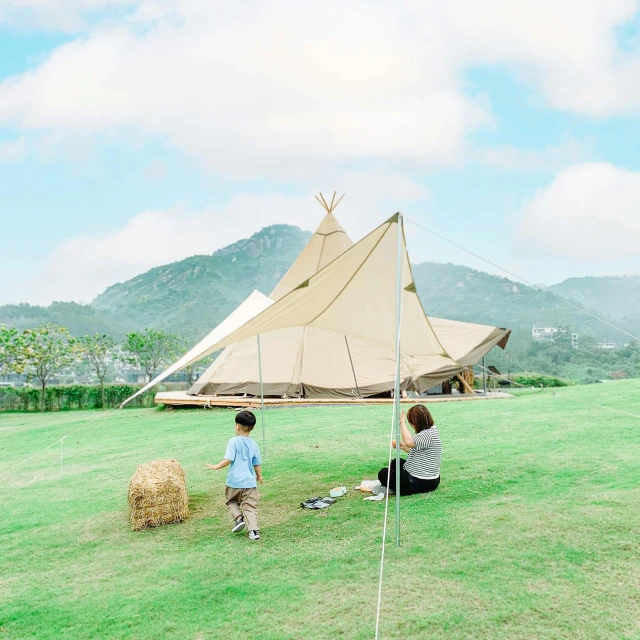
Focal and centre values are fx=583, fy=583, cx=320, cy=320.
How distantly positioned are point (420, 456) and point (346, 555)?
144 centimetres

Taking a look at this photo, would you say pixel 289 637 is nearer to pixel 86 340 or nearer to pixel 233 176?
pixel 86 340

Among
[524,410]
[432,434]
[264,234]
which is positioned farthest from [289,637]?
[264,234]

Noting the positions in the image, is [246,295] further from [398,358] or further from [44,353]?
[398,358]

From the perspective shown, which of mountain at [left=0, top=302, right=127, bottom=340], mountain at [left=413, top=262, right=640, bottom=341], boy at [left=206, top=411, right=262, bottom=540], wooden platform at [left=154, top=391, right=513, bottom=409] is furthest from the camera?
mountain at [left=413, top=262, right=640, bottom=341]

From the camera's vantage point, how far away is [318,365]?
14.5 m

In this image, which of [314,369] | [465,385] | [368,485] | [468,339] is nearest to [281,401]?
[314,369]

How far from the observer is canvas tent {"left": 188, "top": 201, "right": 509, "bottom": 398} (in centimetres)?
1409

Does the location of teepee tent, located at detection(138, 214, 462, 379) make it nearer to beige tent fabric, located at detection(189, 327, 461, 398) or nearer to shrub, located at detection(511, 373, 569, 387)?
beige tent fabric, located at detection(189, 327, 461, 398)

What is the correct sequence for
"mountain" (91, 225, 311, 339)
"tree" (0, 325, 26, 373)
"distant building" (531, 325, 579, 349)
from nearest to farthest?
"tree" (0, 325, 26, 373), "distant building" (531, 325, 579, 349), "mountain" (91, 225, 311, 339)

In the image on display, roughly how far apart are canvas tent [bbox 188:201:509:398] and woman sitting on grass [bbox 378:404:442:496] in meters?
8.72

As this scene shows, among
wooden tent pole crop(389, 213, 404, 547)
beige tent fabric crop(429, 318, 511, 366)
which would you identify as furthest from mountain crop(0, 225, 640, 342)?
wooden tent pole crop(389, 213, 404, 547)

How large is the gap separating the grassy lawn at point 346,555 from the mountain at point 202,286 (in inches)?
1602

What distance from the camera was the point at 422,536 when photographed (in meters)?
4.22

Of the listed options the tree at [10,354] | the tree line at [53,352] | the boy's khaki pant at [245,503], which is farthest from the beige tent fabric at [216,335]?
the tree at [10,354]
